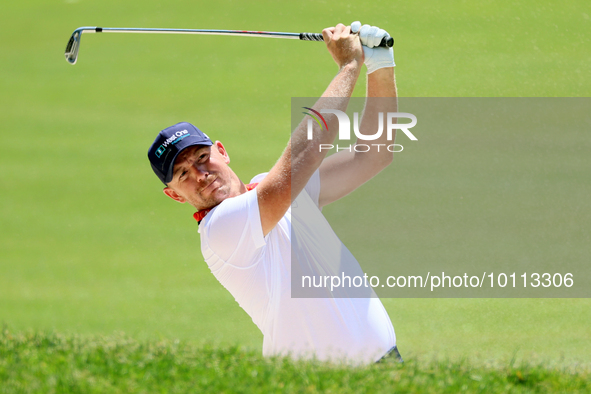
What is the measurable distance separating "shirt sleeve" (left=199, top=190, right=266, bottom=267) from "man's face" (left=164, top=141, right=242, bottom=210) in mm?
201

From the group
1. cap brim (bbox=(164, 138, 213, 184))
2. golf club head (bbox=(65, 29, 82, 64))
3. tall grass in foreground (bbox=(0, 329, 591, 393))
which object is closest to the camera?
tall grass in foreground (bbox=(0, 329, 591, 393))

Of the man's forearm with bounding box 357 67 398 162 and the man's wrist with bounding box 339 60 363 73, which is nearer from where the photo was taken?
the man's wrist with bounding box 339 60 363 73

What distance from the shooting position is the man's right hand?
3.53 m

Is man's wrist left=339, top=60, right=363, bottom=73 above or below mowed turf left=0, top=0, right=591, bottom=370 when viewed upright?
below

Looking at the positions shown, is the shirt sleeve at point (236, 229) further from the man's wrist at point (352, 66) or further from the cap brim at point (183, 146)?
the man's wrist at point (352, 66)

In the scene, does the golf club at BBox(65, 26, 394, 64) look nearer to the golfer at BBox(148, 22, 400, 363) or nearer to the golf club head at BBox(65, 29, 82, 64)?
the golf club head at BBox(65, 29, 82, 64)

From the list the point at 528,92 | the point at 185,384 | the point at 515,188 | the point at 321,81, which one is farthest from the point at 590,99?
the point at 185,384

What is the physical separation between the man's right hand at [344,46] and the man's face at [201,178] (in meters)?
0.78

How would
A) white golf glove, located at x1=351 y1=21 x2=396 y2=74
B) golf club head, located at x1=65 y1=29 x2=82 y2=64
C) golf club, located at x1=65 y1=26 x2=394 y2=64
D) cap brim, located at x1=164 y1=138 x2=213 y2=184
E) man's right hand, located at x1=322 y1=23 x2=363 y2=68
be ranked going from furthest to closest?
golf club head, located at x1=65 y1=29 x2=82 y2=64, golf club, located at x1=65 y1=26 x2=394 y2=64, white golf glove, located at x1=351 y1=21 x2=396 y2=74, man's right hand, located at x1=322 y1=23 x2=363 y2=68, cap brim, located at x1=164 y1=138 x2=213 y2=184

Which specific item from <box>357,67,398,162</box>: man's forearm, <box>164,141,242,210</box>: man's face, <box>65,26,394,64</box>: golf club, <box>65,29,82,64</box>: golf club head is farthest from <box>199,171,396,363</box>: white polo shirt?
<box>65,29,82,64</box>: golf club head

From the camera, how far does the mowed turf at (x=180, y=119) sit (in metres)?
8.19

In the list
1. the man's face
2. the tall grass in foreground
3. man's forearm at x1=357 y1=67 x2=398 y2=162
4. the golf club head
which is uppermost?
the golf club head

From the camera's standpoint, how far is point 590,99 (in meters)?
12.8

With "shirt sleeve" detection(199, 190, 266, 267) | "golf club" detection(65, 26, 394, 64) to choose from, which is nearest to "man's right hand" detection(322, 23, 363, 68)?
"golf club" detection(65, 26, 394, 64)
